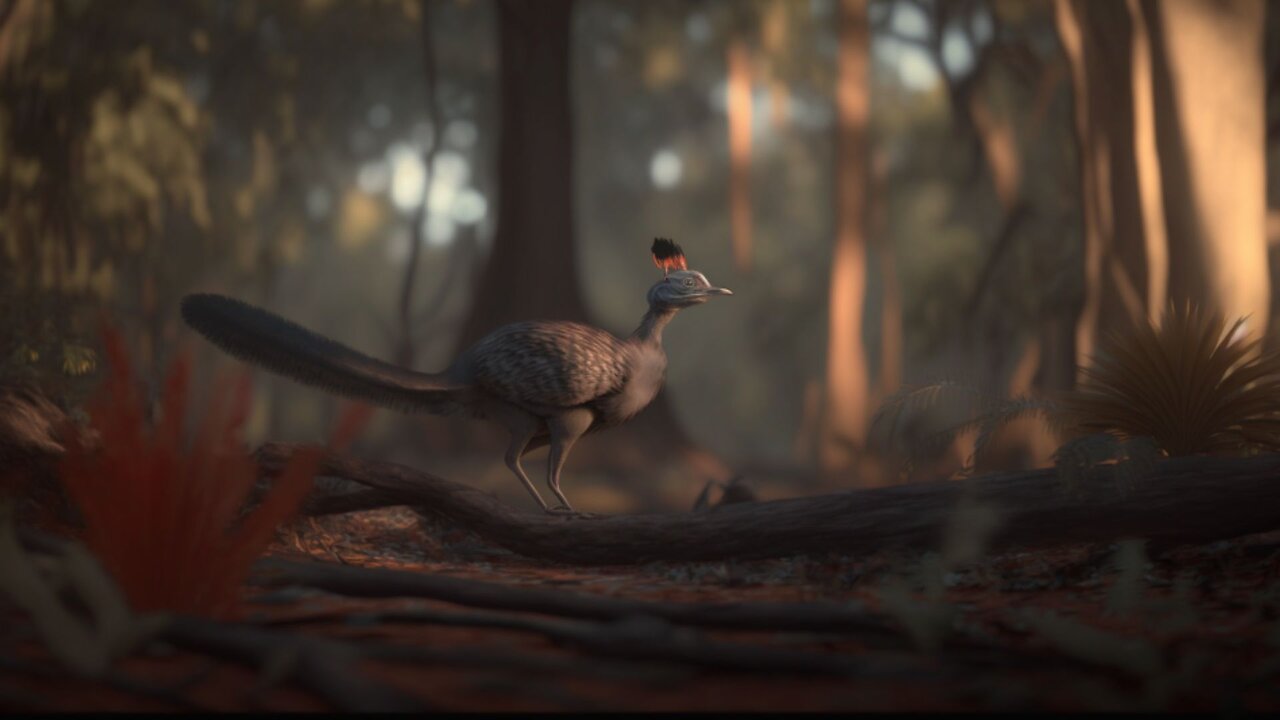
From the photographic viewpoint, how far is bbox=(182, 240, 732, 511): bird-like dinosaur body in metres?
5.45

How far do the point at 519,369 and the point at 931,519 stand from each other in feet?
6.84

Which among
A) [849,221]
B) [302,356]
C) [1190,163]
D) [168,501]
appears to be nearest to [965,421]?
[302,356]

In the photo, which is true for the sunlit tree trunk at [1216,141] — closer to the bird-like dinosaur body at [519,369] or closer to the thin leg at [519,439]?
the bird-like dinosaur body at [519,369]

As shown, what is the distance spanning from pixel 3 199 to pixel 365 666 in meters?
12.1

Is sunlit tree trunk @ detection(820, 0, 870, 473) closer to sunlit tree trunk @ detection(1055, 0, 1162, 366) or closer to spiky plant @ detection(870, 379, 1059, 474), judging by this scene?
sunlit tree trunk @ detection(1055, 0, 1162, 366)

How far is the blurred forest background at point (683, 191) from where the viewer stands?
31.5 ft

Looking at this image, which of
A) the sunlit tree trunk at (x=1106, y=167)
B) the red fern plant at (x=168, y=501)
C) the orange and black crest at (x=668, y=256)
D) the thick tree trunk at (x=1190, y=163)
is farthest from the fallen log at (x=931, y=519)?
the sunlit tree trunk at (x=1106, y=167)

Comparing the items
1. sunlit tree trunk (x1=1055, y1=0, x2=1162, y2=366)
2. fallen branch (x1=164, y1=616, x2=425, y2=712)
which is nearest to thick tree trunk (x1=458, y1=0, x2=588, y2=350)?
sunlit tree trunk (x1=1055, y1=0, x2=1162, y2=366)

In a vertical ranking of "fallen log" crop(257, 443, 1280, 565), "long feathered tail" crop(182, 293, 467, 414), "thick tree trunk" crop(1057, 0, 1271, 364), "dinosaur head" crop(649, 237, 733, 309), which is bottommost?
"fallen log" crop(257, 443, 1280, 565)

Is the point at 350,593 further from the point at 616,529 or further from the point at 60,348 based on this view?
the point at 60,348

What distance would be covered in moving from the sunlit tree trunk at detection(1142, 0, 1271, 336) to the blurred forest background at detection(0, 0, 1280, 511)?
0.07ft

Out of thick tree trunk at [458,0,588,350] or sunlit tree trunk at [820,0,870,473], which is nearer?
thick tree trunk at [458,0,588,350]

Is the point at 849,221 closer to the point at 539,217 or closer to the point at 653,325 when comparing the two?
the point at 539,217

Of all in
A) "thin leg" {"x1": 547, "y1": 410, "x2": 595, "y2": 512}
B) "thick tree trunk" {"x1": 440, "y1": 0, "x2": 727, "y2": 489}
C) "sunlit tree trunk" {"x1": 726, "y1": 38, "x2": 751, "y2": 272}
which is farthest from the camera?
"sunlit tree trunk" {"x1": 726, "y1": 38, "x2": 751, "y2": 272}
